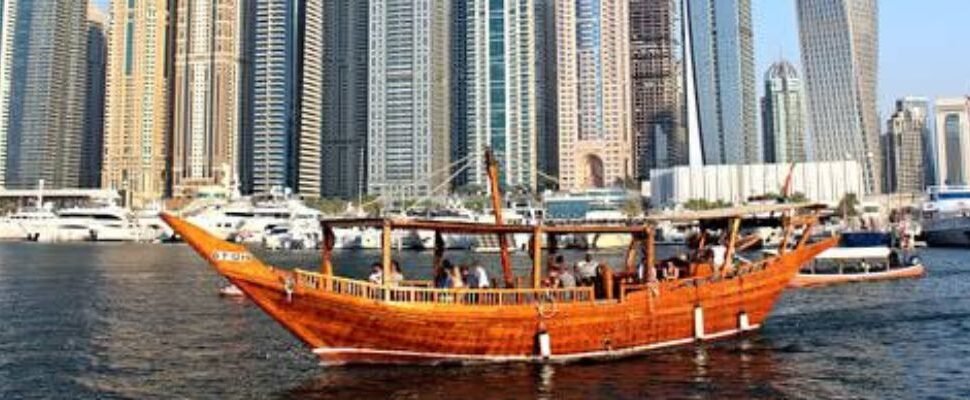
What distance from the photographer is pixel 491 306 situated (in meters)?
24.2

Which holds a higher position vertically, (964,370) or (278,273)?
(278,273)

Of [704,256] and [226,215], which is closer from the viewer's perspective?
[704,256]

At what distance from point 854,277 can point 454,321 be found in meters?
39.9

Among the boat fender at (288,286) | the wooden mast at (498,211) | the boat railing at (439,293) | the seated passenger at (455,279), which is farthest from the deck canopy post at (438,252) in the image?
the boat fender at (288,286)

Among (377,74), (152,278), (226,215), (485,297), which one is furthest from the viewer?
(377,74)

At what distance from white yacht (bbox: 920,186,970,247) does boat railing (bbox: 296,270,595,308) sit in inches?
3828

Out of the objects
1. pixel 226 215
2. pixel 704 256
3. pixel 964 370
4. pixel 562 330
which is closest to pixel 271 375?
pixel 562 330

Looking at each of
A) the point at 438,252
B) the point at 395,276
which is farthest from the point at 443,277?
the point at 438,252

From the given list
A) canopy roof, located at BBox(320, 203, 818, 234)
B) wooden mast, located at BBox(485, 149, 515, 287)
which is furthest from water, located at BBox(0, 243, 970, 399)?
canopy roof, located at BBox(320, 203, 818, 234)

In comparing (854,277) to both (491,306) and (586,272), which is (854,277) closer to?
(586,272)

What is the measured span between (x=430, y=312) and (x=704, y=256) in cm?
1110

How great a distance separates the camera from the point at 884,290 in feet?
163

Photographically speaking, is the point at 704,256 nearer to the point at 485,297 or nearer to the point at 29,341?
the point at 485,297

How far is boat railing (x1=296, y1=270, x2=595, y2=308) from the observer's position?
23.2 metres
